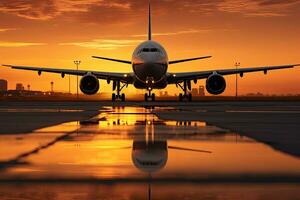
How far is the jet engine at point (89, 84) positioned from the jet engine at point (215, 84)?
10.8 metres

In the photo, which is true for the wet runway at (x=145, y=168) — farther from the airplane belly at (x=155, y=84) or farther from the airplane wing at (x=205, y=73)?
the airplane wing at (x=205, y=73)

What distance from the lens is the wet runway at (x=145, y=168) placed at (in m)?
6.80

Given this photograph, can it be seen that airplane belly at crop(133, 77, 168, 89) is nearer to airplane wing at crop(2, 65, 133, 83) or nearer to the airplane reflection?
airplane wing at crop(2, 65, 133, 83)

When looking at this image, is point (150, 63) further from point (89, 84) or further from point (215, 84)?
point (215, 84)

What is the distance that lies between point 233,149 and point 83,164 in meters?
3.80

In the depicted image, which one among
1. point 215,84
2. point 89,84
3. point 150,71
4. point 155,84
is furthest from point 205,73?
point 89,84

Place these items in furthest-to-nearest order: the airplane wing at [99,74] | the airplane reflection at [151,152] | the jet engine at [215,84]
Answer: the airplane wing at [99,74] < the jet engine at [215,84] < the airplane reflection at [151,152]

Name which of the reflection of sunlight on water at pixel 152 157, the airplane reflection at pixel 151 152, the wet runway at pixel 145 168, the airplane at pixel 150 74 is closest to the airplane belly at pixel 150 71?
the airplane at pixel 150 74

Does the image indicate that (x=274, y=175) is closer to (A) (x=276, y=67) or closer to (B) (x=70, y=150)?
(B) (x=70, y=150)

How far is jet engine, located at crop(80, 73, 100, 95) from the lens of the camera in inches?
2021

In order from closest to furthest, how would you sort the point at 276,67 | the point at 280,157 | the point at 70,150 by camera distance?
1. the point at 280,157
2. the point at 70,150
3. the point at 276,67

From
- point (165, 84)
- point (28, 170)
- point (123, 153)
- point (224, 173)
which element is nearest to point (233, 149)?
point (123, 153)

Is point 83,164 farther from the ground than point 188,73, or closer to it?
closer to it

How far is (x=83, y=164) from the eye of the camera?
9.36m
